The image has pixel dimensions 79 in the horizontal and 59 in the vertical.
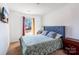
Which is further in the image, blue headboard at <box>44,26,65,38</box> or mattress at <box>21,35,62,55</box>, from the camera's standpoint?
blue headboard at <box>44,26,65,38</box>

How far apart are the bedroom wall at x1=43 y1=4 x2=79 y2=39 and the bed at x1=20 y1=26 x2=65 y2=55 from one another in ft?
0.67

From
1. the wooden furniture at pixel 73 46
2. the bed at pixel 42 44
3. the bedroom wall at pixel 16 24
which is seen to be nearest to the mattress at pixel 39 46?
the bed at pixel 42 44

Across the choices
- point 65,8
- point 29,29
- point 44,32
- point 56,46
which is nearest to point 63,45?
point 56,46

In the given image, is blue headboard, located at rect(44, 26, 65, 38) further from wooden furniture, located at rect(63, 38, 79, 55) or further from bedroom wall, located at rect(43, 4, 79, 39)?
wooden furniture, located at rect(63, 38, 79, 55)

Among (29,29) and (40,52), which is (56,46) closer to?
(40,52)

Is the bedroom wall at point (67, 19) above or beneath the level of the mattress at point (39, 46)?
above

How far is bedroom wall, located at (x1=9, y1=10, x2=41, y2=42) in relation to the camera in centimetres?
402

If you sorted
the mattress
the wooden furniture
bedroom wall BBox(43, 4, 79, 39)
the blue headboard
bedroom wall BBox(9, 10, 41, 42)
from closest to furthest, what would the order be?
1. the mattress
2. the wooden furniture
3. bedroom wall BBox(43, 4, 79, 39)
4. the blue headboard
5. bedroom wall BBox(9, 10, 41, 42)

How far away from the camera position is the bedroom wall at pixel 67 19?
2809 mm

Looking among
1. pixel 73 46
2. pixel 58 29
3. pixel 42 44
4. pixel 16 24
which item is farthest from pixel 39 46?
pixel 16 24

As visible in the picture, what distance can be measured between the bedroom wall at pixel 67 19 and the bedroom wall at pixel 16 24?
12.8 inches

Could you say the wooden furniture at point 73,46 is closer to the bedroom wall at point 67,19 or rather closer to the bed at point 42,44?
the bedroom wall at point 67,19

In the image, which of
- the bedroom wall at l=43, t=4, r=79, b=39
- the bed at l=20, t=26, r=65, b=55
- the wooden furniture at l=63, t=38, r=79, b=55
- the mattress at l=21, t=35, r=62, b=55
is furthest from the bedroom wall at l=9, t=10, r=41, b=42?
the wooden furniture at l=63, t=38, r=79, b=55

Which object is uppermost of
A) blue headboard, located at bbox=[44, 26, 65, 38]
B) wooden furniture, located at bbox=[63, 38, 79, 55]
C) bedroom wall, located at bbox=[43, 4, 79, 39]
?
bedroom wall, located at bbox=[43, 4, 79, 39]
